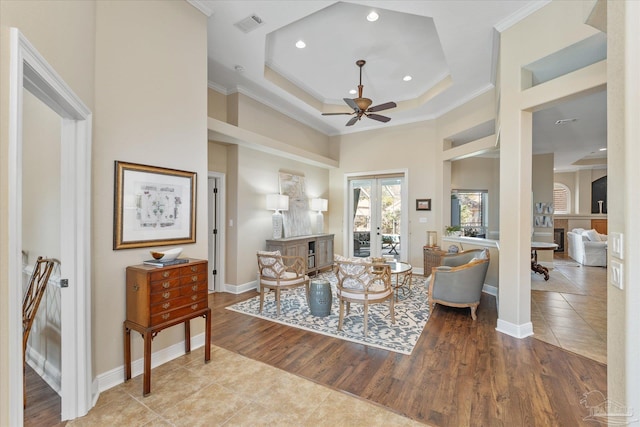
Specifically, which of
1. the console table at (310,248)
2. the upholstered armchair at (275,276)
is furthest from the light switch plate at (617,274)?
the console table at (310,248)

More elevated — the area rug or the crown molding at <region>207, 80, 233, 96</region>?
the crown molding at <region>207, 80, 233, 96</region>

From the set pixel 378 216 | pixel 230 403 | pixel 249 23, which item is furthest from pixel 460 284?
pixel 249 23

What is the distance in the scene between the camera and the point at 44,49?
5.12 feet

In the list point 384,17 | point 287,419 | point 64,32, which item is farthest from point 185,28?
point 287,419

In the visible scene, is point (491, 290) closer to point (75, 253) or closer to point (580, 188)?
point (75, 253)

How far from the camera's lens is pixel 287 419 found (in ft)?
6.51

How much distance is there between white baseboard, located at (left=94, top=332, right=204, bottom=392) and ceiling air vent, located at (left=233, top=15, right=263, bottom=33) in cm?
368

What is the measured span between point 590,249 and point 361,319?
7.37 metres

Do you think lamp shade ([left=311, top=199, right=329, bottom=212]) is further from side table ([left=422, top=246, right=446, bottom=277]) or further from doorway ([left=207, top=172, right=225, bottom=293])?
side table ([left=422, top=246, right=446, bottom=277])

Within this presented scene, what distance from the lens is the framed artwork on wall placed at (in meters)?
6.47

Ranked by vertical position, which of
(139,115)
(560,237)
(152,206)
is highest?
(139,115)

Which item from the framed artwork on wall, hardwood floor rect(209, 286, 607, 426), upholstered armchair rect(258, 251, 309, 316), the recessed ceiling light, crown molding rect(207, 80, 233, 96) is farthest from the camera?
the framed artwork on wall

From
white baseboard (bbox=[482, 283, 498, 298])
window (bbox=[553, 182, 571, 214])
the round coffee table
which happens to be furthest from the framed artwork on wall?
window (bbox=[553, 182, 571, 214])

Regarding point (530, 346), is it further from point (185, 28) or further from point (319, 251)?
point (185, 28)
